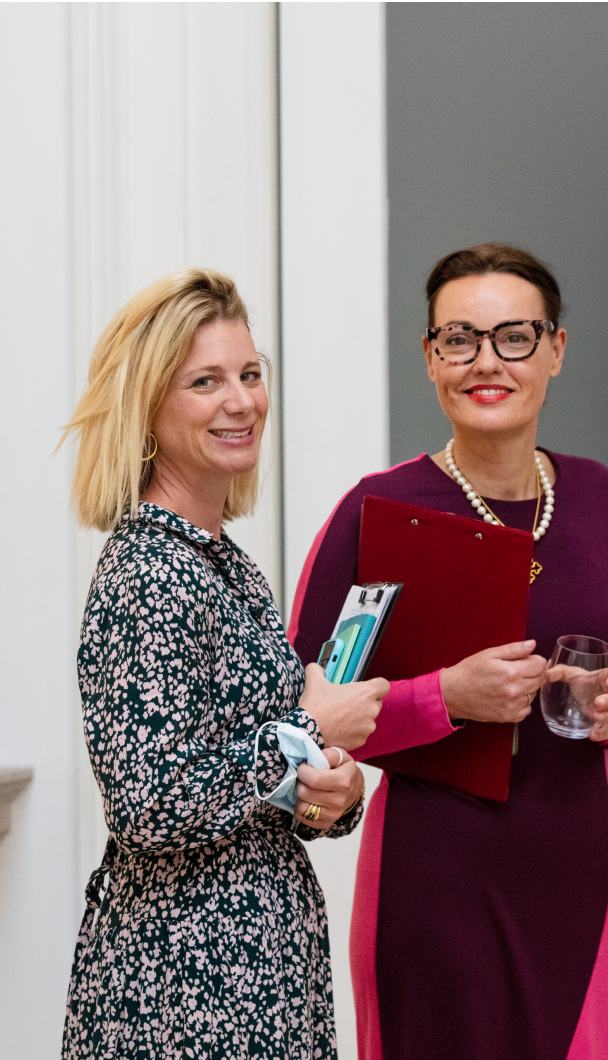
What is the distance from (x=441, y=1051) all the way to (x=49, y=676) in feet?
3.80

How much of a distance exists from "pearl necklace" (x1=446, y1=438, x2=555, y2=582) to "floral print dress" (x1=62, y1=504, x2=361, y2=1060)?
526mm

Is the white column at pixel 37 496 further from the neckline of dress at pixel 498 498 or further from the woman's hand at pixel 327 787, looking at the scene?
the woman's hand at pixel 327 787

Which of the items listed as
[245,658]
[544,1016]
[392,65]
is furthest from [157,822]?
[392,65]

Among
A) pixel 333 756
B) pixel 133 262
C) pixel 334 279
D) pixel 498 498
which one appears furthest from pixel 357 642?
pixel 334 279

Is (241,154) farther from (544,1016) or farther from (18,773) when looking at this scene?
(544,1016)

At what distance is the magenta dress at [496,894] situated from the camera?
145 centimetres

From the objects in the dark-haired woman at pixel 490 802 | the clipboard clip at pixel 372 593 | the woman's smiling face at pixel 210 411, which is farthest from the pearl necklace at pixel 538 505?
the woman's smiling face at pixel 210 411

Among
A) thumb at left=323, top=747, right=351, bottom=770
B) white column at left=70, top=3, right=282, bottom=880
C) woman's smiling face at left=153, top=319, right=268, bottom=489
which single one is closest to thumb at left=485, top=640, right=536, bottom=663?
thumb at left=323, top=747, right=351, bottom=770

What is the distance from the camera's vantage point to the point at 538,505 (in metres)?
1.63

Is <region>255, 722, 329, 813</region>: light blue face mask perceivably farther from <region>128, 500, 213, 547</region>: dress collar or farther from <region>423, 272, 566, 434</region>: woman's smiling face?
<region>423, 272, 566, 434</region>: woman's smiling face

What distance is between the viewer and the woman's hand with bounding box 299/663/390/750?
1190mm

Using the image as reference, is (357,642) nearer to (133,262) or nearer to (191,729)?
(191,729)

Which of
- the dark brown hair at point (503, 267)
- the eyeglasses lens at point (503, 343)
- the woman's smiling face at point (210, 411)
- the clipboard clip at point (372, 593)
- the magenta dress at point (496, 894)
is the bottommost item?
the magenta dress at point (496, 894)

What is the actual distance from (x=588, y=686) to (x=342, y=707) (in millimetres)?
416
